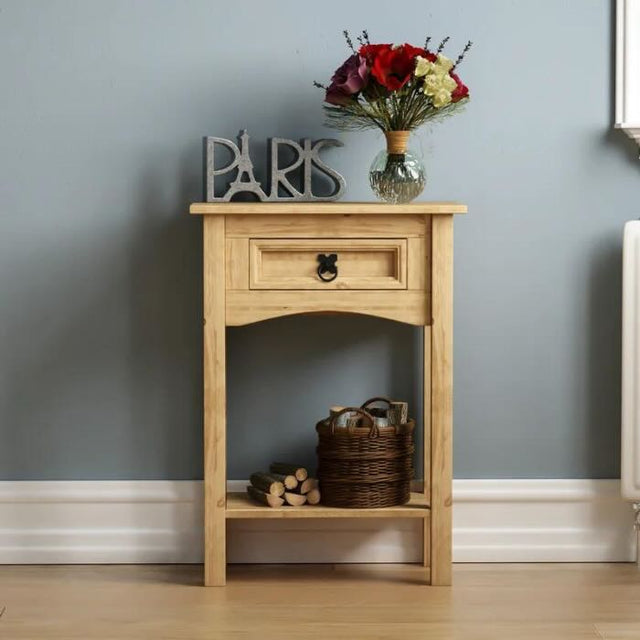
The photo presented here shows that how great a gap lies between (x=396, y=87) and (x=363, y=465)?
800 mm

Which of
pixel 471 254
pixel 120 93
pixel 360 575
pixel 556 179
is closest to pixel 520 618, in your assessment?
pixel 360 575

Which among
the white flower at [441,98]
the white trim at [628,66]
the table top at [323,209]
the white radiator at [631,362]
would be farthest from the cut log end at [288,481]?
the white trim at [628,66]

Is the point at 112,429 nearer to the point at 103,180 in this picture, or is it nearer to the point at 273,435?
the point at 273,435

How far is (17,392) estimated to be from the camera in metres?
2.58

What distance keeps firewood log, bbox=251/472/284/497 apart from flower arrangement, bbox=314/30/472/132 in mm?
804

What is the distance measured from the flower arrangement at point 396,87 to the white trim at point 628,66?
1.42 feet

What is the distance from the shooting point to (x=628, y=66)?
100 inches

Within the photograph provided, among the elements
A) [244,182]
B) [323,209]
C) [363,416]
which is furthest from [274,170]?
[363,416]

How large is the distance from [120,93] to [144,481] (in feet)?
3.00

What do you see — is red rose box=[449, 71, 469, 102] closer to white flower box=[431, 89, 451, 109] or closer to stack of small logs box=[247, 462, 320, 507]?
white flower box=[431, 89, 451, 109]

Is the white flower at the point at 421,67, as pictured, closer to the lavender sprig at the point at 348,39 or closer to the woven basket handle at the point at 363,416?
the lavender sprig at the point at 348,39

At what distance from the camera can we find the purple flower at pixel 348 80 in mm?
2281

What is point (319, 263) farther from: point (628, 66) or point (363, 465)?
point (628, 66)

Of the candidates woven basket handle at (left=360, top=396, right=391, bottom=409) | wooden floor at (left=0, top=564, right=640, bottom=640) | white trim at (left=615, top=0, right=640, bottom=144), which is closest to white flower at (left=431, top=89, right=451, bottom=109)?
white trim at (left=615, top=0, right=640, bottom=144)
